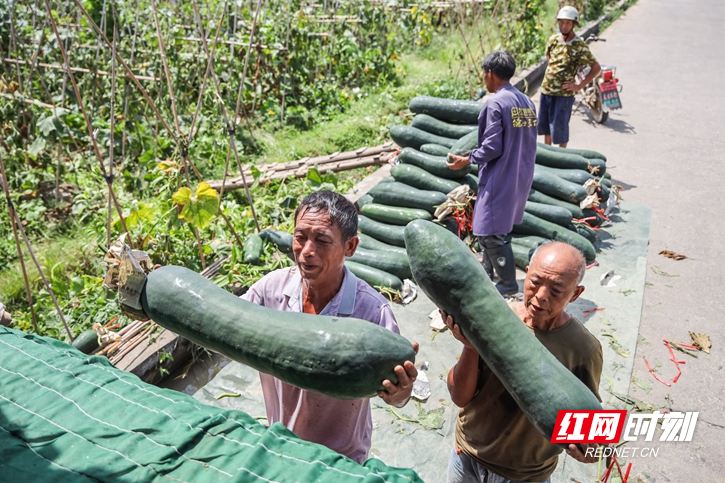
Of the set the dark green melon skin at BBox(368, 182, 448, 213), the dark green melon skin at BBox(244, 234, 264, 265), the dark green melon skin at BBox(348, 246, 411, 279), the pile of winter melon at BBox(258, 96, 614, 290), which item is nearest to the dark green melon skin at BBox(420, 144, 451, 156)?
the pile of winter melon at BBox(258, 96, 614, 290)

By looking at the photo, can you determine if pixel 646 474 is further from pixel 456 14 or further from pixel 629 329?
pixel 456 14

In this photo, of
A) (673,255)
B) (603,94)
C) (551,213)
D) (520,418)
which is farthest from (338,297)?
(603,94)

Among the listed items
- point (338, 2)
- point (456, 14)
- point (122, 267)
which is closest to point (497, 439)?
point (122, 267)

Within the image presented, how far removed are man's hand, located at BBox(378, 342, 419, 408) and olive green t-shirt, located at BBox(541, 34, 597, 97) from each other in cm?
682

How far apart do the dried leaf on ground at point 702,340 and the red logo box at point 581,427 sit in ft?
10.3

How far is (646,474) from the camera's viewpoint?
366 centimetres

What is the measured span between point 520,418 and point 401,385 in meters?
0.66

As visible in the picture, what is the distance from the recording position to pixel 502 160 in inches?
197

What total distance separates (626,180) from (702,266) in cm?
241

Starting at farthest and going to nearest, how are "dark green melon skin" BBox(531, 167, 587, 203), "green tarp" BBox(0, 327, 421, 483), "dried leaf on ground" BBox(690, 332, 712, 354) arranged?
"dark green melon skin" BBox(531, 167, 587, 203), "dried leaf on ground" BBox(690, 332, 712, 354), "green tarp" BBox(0, 327, 421, 483)

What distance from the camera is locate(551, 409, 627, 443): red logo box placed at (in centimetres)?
208

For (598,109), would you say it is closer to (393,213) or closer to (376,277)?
(393,213)

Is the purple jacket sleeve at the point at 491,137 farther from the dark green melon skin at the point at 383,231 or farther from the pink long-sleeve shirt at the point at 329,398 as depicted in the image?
the pink long-sleeve shirt at the point at 329,398

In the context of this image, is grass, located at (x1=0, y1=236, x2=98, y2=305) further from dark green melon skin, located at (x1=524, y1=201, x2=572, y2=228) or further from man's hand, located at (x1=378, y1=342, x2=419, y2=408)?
dark green melon skin, located at (x1=524, y1=201, x2=572, y2=228)
